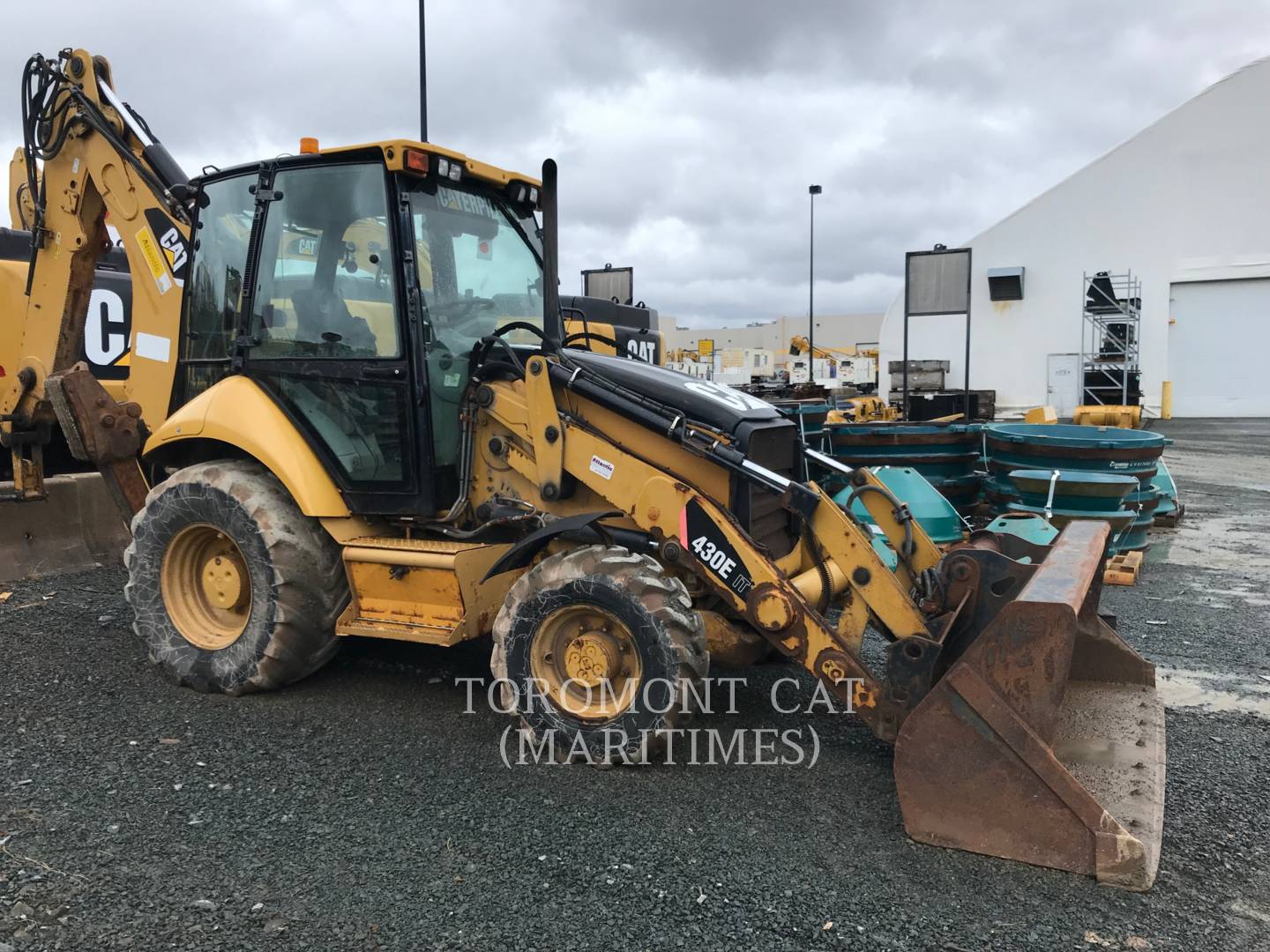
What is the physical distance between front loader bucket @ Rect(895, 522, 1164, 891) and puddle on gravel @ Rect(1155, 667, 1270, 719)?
1.56 metres

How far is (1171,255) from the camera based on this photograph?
2861 cm

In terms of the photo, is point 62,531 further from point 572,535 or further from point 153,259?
point 572,535

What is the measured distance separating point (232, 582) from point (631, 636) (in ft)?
7.46

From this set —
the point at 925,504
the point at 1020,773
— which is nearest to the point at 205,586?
the point at 1020,773

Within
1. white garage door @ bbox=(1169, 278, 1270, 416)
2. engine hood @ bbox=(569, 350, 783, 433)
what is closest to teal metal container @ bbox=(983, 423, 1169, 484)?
engine hood @ bbox=(569, 350, 783, 433)

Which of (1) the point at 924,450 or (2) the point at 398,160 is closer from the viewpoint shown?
(2) the point at 398,160

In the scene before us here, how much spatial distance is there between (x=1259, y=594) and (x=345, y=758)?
644 cm

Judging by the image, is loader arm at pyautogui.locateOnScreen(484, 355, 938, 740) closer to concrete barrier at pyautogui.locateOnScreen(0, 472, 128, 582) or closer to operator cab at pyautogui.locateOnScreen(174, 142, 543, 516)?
operator cab at pyautogui.locateOnScreen(174, 142, 543, 516)

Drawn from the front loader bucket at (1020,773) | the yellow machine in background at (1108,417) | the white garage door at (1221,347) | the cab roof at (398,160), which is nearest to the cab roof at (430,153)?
the cab roof at (398,160)

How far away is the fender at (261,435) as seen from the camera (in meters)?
4.36

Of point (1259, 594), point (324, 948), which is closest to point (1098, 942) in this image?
point (324, 948)

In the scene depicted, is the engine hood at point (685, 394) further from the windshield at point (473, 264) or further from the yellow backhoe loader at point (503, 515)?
the windshield at point (473, 264)

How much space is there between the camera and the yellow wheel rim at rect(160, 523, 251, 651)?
4652 mm

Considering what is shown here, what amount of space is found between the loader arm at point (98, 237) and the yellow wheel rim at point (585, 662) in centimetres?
289
